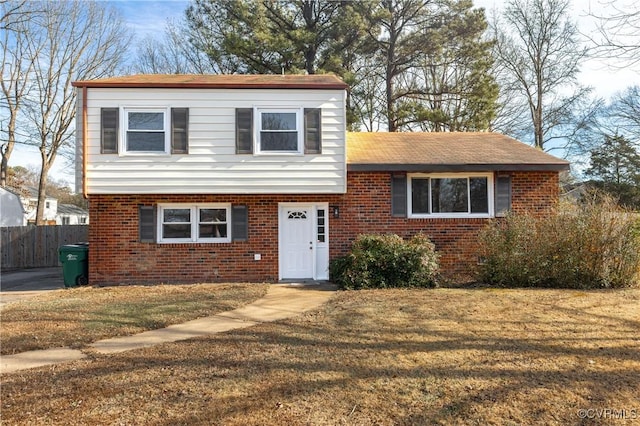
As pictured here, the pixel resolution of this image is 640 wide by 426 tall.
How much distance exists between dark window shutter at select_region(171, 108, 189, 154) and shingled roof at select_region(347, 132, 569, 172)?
419cm

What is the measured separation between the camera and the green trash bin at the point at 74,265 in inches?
435

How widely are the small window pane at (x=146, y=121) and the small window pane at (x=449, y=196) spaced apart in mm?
7309

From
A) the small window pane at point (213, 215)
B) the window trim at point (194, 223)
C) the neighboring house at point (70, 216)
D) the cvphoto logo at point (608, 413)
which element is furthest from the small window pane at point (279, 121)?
the neighboring house at point (70, 216)

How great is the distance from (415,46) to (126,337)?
18439 mm

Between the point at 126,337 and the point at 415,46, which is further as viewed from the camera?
the point at 415,46

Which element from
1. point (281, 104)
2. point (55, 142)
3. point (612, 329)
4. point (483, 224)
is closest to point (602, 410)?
point (612, 329)

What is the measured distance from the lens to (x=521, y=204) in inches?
460

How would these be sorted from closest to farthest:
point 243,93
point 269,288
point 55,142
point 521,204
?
point 269,288 → point 243,93 → point 521,204 → point 55,142

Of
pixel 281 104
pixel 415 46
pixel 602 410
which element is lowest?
pixel 602 410

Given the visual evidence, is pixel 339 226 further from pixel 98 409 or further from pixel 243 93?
pixel 98 409

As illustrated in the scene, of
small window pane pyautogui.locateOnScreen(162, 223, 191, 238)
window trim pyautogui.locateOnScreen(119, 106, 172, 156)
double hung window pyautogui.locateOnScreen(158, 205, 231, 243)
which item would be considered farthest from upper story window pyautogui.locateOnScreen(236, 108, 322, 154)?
small window pane pyautogui.locateOnScreen(162, 223, 191, 238)

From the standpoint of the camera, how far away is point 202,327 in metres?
6.45

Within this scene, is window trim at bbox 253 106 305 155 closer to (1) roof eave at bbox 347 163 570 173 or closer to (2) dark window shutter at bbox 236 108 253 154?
(2) dark window shutter at bbox 236 108 253 154

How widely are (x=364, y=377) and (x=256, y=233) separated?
739cm
